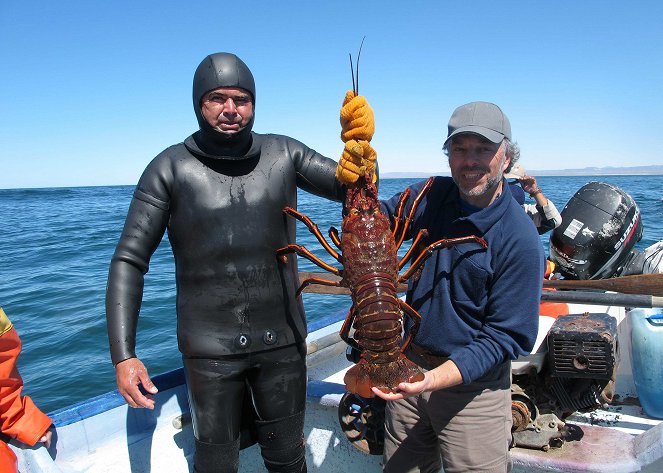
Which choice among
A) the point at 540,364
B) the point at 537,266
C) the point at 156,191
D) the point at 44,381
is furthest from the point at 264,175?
the point at 44,381

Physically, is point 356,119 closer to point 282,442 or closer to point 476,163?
point 476,163

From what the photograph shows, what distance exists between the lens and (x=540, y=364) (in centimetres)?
351

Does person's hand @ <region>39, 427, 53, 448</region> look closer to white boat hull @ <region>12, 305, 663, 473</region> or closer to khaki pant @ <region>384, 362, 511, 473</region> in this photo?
white boat hull @ <region>12, 305, 663, 473</region>

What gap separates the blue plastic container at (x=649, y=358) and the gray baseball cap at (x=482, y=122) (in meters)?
2.22

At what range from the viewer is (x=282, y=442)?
9.43 feet

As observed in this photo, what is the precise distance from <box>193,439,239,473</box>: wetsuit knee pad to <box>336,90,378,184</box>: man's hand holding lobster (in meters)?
1.71

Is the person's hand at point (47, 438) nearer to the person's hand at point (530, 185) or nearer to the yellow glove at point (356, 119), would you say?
the yellow glove at point (356, 119)

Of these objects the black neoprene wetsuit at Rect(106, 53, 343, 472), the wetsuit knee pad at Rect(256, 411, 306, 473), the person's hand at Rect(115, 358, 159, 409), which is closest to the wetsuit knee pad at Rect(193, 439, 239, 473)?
the black neoprene wetsuit at Rect(106, 53, 343, 472)

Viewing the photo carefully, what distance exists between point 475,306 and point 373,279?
628 mm

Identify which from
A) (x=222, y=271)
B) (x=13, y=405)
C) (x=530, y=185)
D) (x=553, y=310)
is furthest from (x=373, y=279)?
→ (x=530, y=185)

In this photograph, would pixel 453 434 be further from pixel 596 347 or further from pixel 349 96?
pixel 349 96

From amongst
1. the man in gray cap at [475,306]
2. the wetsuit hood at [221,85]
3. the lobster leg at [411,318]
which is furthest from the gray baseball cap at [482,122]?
the wetsuit hood at [221,85]

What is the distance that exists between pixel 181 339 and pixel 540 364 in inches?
101

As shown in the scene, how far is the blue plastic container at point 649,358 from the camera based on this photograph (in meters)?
3.55
